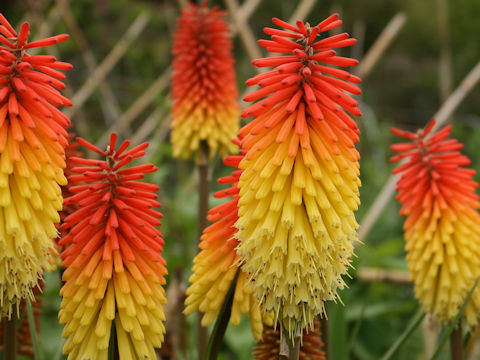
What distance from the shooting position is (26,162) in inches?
82.0

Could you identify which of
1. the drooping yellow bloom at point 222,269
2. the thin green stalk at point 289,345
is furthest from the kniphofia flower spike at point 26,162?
the thin green stalk at point 289,345

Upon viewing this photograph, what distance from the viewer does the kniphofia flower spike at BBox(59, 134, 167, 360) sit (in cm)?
217

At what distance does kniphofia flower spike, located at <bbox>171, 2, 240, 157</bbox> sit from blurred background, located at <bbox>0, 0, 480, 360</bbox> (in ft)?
1.22

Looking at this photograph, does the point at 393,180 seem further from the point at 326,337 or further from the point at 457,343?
the point at 326,337

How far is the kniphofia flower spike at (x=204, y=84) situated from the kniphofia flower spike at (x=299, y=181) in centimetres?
210

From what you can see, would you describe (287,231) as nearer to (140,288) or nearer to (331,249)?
(331,249)

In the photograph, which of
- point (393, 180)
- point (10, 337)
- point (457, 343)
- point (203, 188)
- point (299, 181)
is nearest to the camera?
point (299, 181)

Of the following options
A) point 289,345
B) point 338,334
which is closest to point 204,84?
point 338,334

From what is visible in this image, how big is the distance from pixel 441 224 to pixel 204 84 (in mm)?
2000

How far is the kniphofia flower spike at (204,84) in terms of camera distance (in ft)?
13.9

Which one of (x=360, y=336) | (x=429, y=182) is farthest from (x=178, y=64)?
(x=360, y=336)

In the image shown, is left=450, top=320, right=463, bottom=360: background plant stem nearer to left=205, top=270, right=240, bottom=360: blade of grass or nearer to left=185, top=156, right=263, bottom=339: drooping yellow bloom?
left=185, top=156, right=263, bottom=339: drooping yellow bloom

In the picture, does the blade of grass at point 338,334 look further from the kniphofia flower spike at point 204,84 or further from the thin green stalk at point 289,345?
the kniphofia flower spike at point 204,84

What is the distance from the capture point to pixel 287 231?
2055mm
